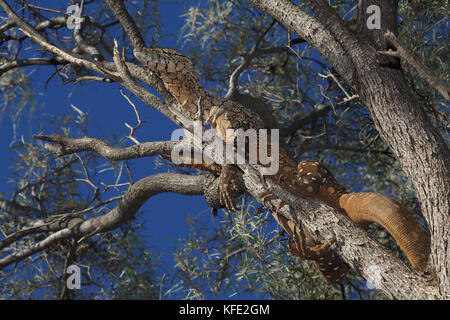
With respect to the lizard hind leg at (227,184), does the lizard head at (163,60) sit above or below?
above

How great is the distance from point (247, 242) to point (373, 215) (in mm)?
1589

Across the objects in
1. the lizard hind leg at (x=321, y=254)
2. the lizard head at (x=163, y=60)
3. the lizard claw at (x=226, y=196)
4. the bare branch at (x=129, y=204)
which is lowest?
the lizard hind leg at (x=321, y=254)

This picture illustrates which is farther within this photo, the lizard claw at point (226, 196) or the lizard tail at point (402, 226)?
the lizard claw at point (226, 196)

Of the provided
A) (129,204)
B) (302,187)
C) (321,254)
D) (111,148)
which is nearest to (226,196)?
(302,187)

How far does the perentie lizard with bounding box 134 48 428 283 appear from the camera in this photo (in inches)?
113

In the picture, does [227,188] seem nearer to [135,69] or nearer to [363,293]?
[135,69]

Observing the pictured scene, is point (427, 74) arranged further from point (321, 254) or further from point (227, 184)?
point (227, 184)

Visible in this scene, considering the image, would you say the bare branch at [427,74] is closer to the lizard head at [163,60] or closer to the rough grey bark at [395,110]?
the rough grey bark at [395,110]

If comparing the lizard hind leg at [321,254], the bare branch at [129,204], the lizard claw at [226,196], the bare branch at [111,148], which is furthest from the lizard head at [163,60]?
the lizard hind leg at [321,254]

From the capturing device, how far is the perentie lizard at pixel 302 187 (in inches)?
113

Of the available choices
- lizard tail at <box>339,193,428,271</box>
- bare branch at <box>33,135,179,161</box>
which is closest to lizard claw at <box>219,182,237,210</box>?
bare branch at <box>33,135,179,161</box>

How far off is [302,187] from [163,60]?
4.22 ft

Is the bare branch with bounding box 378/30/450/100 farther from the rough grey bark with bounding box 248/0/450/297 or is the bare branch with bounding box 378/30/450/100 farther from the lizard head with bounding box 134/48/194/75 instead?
the lizard head with bounding box 134/48/194/75
